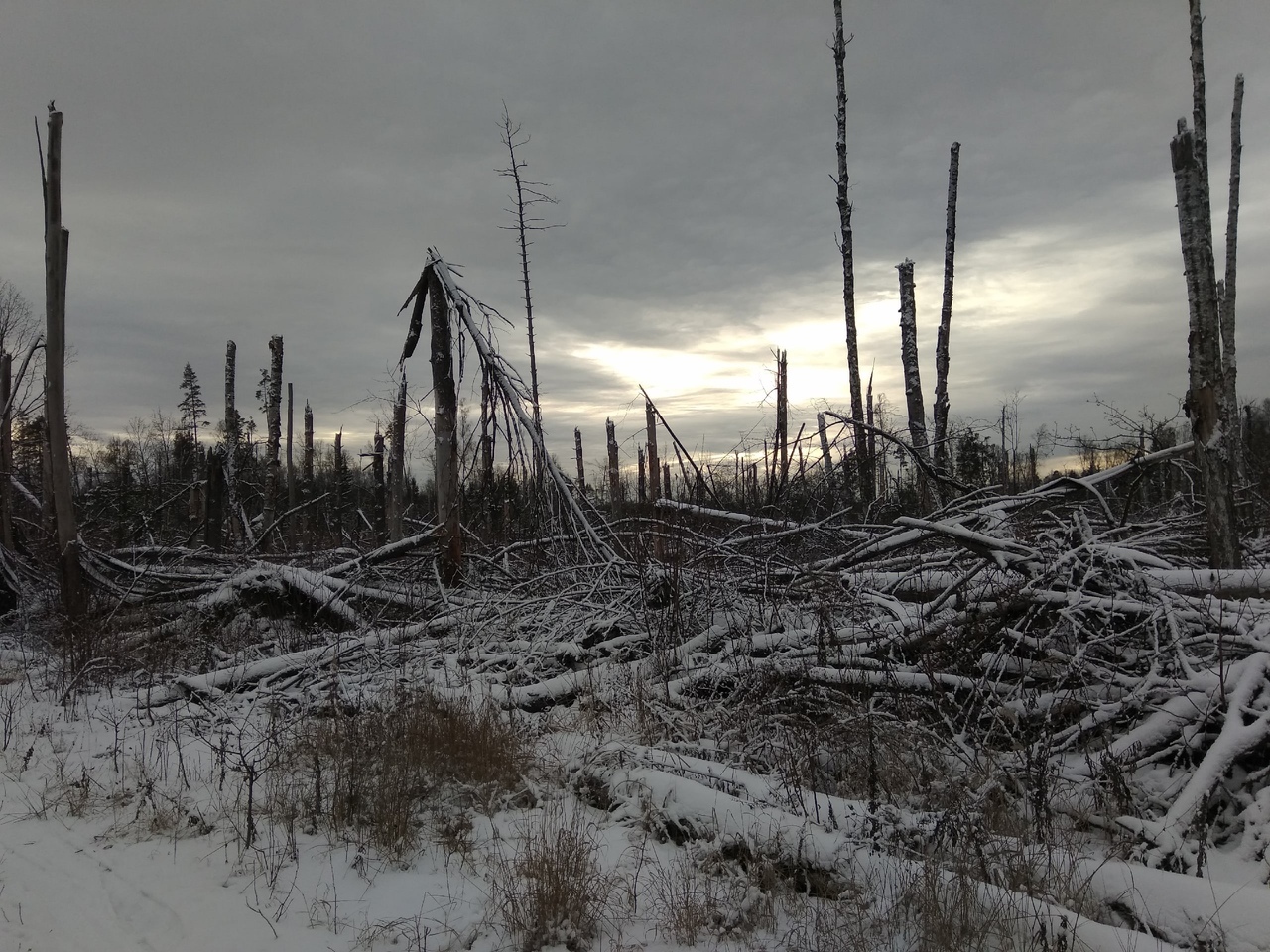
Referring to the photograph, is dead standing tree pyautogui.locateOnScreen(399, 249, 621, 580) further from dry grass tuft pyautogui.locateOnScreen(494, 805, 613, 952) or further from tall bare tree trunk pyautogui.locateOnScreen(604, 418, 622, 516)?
tall bare tree trunk pyautogui.locateOnScreen(604, 418, 622, 516)

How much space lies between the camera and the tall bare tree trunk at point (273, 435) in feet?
77.2

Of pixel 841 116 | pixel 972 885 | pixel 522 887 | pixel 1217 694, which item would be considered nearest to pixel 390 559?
pixel 522 887

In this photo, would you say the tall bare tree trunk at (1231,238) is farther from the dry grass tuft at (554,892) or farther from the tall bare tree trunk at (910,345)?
the dry grass tuft at (554,892)

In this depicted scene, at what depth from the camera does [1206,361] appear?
16.9 feet

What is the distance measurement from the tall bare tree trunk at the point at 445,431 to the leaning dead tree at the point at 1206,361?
5.98 metres

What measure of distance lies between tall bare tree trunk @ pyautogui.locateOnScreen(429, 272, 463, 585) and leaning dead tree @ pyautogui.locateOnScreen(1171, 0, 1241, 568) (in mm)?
5984

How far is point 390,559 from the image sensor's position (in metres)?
7.80

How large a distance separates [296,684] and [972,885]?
5.11 meters

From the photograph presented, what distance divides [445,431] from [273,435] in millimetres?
21034

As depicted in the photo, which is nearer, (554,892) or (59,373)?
(554,892)

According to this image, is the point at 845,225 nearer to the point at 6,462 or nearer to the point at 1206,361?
the point at 1206,361

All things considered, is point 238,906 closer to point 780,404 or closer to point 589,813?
point 589,813

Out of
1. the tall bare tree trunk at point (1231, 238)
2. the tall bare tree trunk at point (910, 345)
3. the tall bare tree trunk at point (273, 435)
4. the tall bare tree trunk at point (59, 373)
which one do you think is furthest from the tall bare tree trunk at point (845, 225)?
the tall bare tree trunk at point (273, 435)

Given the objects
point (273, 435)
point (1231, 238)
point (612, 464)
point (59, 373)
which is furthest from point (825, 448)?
point (612, 464)
